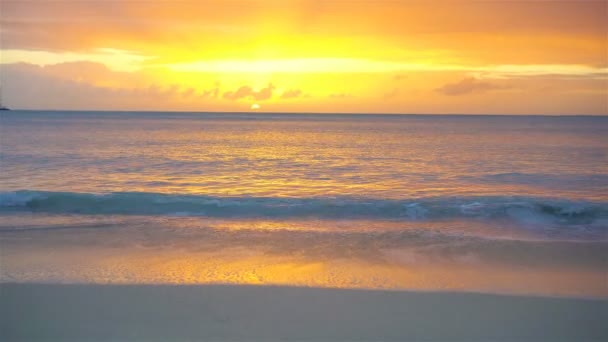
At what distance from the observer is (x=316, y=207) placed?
11727 mm

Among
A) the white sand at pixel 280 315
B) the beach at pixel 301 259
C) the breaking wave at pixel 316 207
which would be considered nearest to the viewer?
the white sand at pixel 280 315

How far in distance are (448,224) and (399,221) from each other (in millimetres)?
1022

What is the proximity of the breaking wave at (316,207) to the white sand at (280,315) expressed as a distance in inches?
208

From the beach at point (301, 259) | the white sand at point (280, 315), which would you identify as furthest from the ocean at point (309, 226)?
the white sand at point (280, 315)

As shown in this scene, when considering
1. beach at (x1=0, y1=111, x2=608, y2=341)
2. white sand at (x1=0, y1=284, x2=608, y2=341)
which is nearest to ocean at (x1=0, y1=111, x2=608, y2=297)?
beach at (x1=0, y1=111, x2=608, y2=341)

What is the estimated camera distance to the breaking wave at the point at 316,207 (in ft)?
36.4

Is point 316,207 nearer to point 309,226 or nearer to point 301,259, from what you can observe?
point 309,226

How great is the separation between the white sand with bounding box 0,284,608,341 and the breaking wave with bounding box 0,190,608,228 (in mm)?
5281

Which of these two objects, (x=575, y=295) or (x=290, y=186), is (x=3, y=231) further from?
(x=575, y=295)

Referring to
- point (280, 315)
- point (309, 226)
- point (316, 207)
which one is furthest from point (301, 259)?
point (316, 207)

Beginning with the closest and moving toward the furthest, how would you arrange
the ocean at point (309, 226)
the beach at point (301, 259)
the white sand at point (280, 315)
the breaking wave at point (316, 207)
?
the white sand at point (280, 315), the beach at point (301, 259), the ocean at point (309, 226), the breaking wave at point (316, 207)

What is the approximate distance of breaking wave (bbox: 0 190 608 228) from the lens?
1111 centimetres

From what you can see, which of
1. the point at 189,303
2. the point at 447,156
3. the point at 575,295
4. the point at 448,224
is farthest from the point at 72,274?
the point at 447,156

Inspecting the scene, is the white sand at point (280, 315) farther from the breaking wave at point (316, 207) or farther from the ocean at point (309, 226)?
the breaking wave at point (316, 207)
